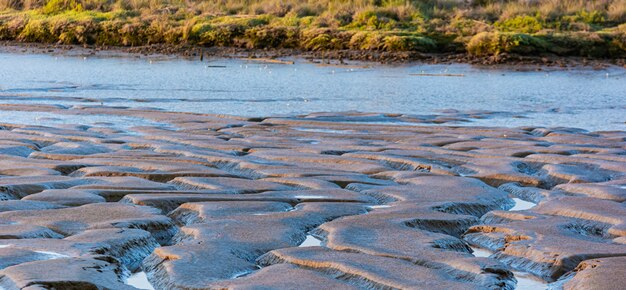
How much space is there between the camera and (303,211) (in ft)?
17.8

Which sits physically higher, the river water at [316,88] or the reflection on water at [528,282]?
the reflection on water at [528,282]

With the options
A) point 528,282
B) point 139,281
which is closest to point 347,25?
point 528,282

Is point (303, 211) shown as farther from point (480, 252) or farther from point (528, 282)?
point (528, 282)

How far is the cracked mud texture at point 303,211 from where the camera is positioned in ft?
13.6

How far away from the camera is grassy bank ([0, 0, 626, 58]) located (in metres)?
26.3

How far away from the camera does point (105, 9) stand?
115 feet

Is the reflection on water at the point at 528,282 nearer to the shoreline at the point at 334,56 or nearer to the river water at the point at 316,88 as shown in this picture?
the river water at the point at 316,88

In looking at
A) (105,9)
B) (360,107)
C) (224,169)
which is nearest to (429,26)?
(105,9)

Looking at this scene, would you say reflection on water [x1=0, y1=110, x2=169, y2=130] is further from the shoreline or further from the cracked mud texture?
the shoreline

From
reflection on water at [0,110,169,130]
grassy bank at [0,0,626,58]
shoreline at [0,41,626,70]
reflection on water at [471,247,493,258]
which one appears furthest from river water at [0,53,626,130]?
reflection on water at [471,247,493,258]

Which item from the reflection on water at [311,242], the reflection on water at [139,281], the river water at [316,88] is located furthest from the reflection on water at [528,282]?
the river water at [316,88]

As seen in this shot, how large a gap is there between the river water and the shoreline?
1043 millimetres

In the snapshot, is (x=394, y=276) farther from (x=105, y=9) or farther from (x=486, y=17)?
(x=105, y=9)

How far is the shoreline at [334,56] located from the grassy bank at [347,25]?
645 mm
